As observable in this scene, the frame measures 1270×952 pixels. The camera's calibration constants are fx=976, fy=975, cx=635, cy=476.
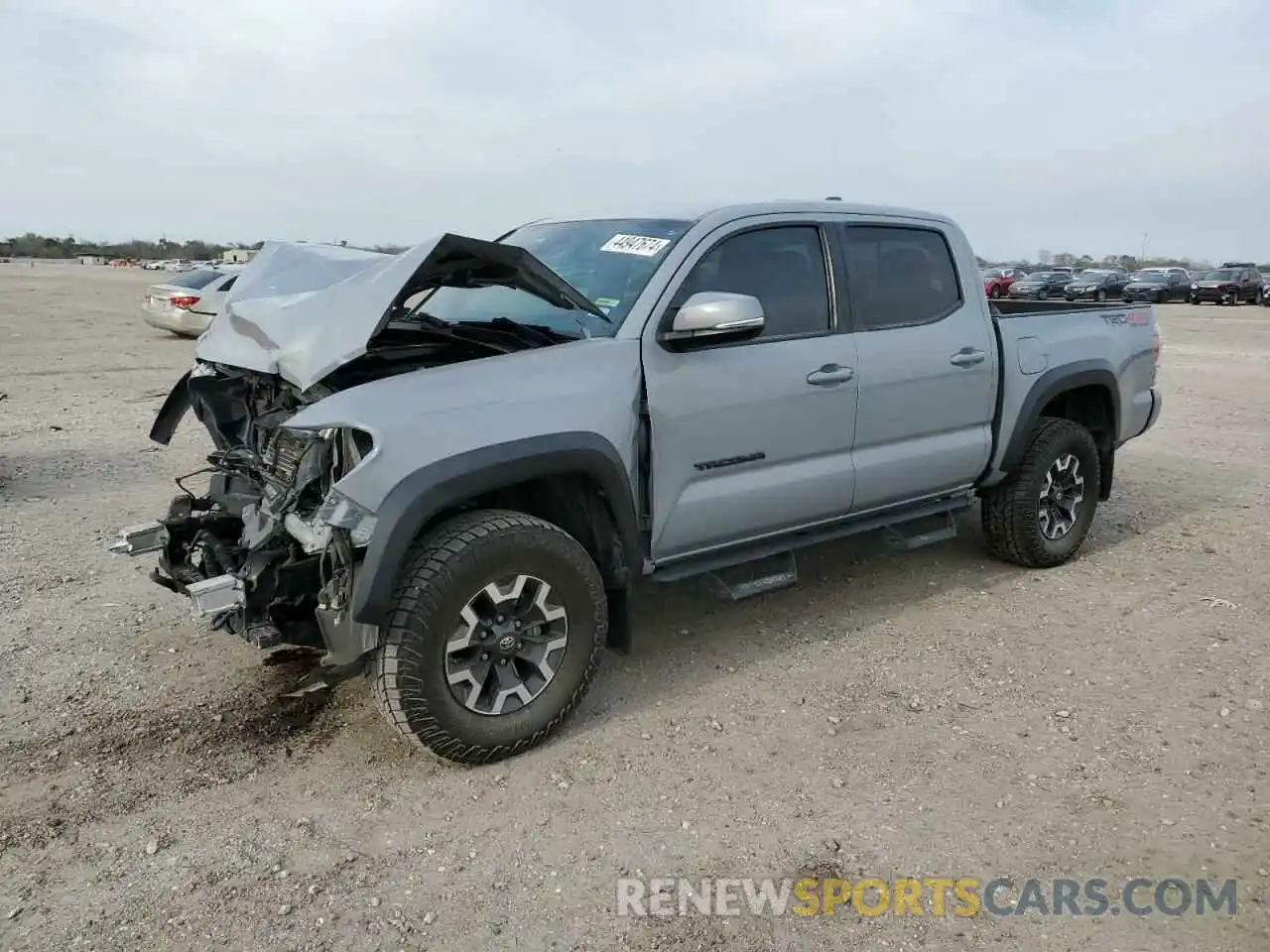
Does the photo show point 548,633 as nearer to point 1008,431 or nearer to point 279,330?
point 279,330

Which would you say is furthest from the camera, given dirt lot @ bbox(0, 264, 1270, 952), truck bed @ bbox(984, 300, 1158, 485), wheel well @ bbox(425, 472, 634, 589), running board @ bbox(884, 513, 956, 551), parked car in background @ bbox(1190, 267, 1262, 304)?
parked car in background @ bbox(1190, 267, 1262, 304)

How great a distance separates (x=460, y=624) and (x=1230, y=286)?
42.7 metres

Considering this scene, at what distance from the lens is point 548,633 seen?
3.56 metres

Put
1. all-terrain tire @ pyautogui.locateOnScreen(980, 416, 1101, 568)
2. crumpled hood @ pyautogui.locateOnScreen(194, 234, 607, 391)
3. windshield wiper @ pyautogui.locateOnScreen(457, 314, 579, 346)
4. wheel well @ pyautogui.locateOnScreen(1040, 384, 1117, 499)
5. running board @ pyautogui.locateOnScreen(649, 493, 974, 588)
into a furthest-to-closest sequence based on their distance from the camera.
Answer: wheel well @ pyautogui.locateOnScreen(1040, 384, 1117, 499) < all-terrain tire @ pyautogui.locateOnScreen(980, 416, 1101, 568) < running board @ pyautogui.locateOnScreen(649, 493, 974, 588) < windshield wiper @ pyautogui.locateOnScreen(457, 314, 579, 346) < crumpled hood @ pyautogui.locateOnScreen(194, 234, 607, 391)

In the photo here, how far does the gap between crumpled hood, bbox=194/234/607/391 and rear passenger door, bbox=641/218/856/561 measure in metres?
0.45

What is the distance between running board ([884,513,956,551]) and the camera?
16.3 feet

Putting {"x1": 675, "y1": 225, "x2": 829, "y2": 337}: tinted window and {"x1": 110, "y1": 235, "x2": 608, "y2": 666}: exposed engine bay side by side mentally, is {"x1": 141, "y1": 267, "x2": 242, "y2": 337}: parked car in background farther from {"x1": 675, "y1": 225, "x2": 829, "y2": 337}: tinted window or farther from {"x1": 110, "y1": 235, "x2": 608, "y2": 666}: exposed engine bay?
{"x1": 675, "y1": 225, "x2": 829, "y2": 337}: tinted window

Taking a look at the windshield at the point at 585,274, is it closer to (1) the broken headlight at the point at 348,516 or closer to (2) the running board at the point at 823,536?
(2) the running board at the point at 823,536

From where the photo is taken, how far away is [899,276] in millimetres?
4750

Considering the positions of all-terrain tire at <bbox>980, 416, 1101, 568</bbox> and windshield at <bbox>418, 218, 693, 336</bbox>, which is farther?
all-terrain tire at <bbox>980, 416, 1101, 568</bbox>

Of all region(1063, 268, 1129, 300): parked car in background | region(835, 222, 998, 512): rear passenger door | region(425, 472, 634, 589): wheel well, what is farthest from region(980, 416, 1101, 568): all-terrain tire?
region(1063, 268, 1129, 300): parked car in background

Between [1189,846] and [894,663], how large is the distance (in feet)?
4.84

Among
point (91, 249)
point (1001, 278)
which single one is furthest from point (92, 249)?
point (1001, 278)

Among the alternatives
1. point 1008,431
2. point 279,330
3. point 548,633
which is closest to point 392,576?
point 548,633
